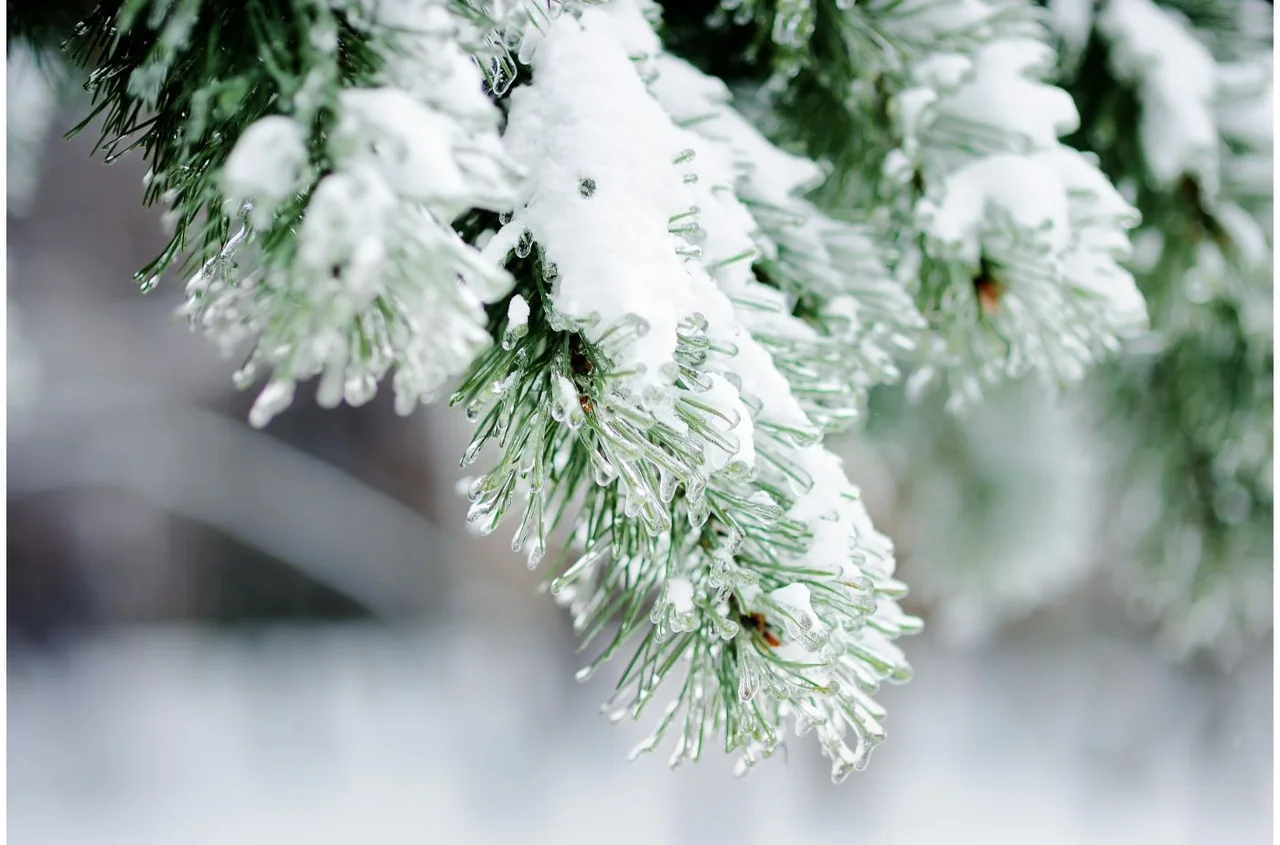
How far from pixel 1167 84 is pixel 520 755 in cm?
288

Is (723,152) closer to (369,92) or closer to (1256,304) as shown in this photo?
(369,92)

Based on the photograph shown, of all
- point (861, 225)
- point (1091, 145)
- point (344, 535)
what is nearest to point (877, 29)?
point (861, 225)

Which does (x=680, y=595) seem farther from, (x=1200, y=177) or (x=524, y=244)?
(x=1200, y=177)

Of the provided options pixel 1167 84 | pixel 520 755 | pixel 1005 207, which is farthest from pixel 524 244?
pixel 520 755

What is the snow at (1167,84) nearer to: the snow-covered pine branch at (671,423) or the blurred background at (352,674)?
the snow-covered pine branch at (671,423)

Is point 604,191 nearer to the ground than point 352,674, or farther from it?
farther from it

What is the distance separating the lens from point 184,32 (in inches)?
7.9

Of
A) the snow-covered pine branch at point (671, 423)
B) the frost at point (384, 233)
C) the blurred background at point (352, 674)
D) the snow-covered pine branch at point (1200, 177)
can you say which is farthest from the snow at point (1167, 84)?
the blurred background at point (352, 674)

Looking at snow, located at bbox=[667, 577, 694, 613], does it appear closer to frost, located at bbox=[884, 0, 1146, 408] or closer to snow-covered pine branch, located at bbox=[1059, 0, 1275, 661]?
frost, located at bbox=[884, 0, 1146, 408]

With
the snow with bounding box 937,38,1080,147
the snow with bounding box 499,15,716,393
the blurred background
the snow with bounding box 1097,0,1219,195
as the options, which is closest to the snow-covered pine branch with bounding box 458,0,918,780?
the snow with bounding box 499,15,716,393

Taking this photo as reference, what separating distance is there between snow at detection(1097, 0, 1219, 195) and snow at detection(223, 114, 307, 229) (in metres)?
0.38

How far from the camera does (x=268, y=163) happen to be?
0.17 metres

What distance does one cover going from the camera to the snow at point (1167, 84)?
15.7 inches

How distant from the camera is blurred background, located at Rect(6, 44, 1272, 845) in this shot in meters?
2.64
